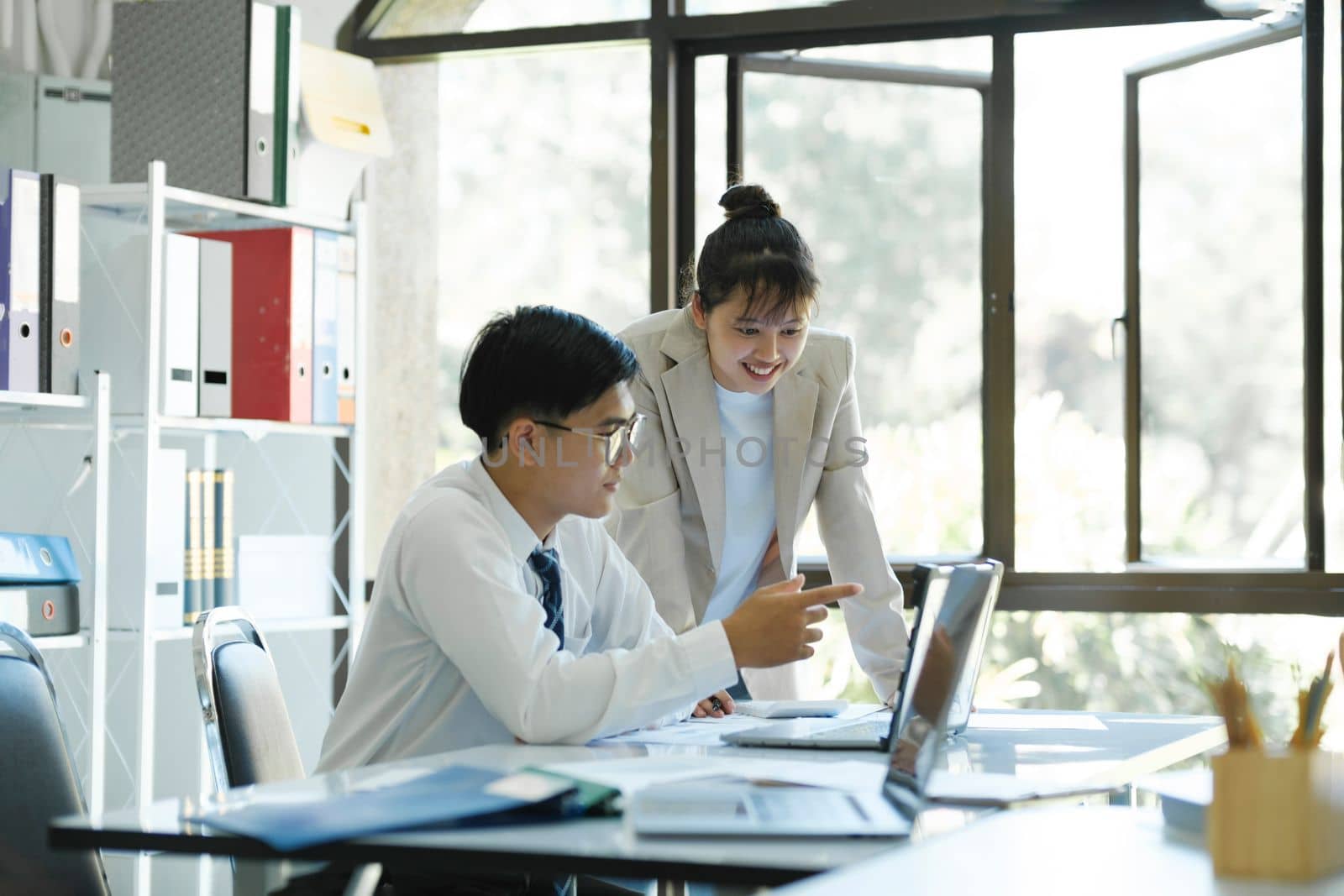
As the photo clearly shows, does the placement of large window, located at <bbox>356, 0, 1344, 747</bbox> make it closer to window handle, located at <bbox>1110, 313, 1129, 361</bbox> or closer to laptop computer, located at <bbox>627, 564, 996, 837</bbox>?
window handle, located at <bbox>1110, 313, 1129, 361</bbox>

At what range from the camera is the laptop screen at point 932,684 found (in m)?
1.25

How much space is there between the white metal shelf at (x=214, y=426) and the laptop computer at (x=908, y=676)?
1.61 meters

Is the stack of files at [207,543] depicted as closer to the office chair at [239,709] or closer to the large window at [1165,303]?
the office chair at [239,709]

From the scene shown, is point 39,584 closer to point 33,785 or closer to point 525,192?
point 33,785

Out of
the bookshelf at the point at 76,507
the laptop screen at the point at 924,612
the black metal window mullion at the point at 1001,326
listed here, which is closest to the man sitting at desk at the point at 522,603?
the laptop screen at the point at 924,612

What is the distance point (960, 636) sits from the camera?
4.72 feet

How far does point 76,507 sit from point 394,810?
83.3 inches

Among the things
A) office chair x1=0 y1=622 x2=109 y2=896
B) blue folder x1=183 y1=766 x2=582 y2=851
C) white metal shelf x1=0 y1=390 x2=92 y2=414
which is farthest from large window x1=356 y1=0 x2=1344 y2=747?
blue folder x1=183 y1=766 x2=582 y2=851

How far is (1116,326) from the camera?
11.0ft

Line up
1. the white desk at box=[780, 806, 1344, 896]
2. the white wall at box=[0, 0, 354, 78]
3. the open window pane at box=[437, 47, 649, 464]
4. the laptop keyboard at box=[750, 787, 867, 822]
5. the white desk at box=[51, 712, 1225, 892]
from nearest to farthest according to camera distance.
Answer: the white desk at box=[780, 806, 1344, 896]
the white desk at box=[51, 712, 1225, 892]
the laptop keyboard at box=[750, 787, 867, 822]
the white wall at box=[0, 0, 354, 78]
the open window pane at box=[437, 47, 649, 464]

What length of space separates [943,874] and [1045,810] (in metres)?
0.29

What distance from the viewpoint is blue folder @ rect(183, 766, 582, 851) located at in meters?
1.05

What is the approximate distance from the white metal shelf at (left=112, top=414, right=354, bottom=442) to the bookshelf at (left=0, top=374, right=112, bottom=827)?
6cm

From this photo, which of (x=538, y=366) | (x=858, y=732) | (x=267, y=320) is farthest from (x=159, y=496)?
(x=858, y=732)
